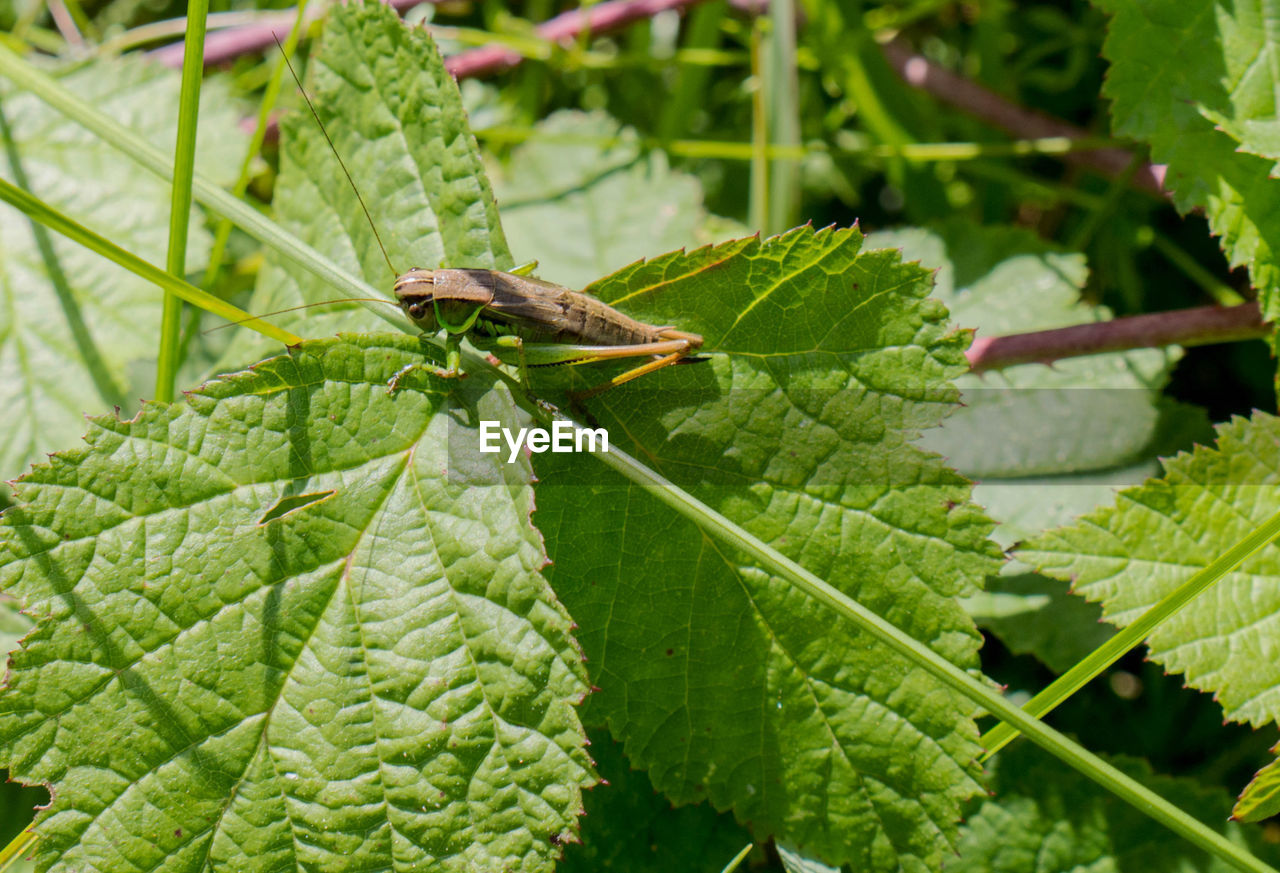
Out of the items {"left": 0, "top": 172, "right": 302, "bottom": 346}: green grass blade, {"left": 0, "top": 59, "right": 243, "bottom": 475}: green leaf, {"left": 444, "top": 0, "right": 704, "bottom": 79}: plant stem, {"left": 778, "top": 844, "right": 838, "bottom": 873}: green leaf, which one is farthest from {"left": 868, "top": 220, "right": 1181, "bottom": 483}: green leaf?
{"left": 0, "top": 59, "right": 243, "bottom": 475}: green leaf

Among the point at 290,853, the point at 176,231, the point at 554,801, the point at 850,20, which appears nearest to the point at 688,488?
the point at 554,801

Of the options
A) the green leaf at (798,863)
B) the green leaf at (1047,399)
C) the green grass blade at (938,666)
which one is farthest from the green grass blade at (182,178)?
the green leaf at (1047,399)

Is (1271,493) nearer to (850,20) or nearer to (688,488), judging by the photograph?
(688,488)

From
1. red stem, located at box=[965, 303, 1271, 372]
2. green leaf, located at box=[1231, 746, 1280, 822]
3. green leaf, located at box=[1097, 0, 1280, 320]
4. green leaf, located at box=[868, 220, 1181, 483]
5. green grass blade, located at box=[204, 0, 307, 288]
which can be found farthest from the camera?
green leaf, located at box=[868, 220, 1181, 483]

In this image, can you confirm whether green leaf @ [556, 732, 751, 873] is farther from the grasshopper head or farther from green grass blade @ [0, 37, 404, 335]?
green grass blade @ [0, 37, 404, 335]

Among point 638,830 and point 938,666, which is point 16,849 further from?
point 938,666

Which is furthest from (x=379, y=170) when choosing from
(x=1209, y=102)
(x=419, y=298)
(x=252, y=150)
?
(x=1209, y=102)

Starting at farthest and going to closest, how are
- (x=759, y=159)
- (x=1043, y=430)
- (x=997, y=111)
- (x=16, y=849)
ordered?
(x=997, y=111), (x=759, y=159), (x=1043, y=430), (x=16, y=849)
